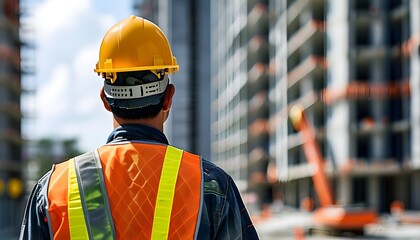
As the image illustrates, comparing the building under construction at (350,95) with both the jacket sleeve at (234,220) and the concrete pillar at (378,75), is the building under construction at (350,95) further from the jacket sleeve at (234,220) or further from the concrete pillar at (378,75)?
the jacket sleeve at (234,220)

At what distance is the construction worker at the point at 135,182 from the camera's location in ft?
7.33

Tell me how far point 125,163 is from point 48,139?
501ft

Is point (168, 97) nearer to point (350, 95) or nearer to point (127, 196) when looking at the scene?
point (127, 196)

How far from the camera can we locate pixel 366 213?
3098cm

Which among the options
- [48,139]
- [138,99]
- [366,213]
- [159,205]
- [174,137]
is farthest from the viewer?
[48,139]

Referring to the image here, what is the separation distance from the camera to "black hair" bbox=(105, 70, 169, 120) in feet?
7.93

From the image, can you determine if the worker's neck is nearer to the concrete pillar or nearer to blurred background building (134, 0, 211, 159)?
the concrete pillar

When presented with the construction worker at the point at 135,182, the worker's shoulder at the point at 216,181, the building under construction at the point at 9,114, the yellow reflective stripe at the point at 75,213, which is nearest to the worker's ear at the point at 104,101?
the construction worker at the point at 135,182

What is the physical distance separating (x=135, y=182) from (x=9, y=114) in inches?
2550

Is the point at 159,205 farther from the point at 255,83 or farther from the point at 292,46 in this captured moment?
the point at 255,83

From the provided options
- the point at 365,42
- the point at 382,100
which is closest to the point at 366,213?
the point at 382,100

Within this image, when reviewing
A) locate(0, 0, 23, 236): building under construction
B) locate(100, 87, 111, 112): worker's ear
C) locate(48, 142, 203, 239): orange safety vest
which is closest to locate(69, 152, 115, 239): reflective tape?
locate(48, 142, 203, 239): orange safety vest

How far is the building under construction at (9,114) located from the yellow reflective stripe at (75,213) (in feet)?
194

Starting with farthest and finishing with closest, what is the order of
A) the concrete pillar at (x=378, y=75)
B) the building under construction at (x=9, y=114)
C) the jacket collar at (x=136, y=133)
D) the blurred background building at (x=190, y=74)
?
the blurred background building at (x=190, y=74), the building under construction at (x=9, y=114), the concrete pillar at (x=378, y=75), the jacket collar at (x=136, y=133)
